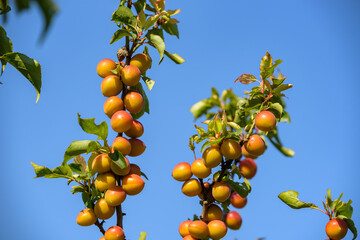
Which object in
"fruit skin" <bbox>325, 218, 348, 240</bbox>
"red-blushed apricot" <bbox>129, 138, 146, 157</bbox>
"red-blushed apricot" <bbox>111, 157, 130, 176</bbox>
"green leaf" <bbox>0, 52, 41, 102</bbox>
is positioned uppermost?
"green leaf" <bbox>0, 52, 41, 102</bbox>

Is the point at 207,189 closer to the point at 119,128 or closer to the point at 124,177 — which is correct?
the point at 124,177

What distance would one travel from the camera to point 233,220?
1.95 meters

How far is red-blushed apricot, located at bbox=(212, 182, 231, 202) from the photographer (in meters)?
1.54

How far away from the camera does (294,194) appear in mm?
1616

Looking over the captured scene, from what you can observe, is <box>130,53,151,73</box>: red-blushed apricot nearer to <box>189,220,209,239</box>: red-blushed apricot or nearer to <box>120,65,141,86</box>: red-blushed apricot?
<box>120,65,141,86</box>: red-blushed apricot

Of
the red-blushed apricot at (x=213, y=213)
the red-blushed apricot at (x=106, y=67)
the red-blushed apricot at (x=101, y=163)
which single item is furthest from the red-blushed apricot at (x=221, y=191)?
the red-blushed apricot at (x=106, y=67)

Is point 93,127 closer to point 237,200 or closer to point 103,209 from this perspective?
point 103,209

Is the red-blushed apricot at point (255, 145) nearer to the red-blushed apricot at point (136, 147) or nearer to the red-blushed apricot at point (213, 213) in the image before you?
the red-blushed apricot at point (213, 213)

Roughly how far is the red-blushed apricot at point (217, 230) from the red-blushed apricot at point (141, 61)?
73 centimetres

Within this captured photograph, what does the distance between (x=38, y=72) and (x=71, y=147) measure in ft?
1.18

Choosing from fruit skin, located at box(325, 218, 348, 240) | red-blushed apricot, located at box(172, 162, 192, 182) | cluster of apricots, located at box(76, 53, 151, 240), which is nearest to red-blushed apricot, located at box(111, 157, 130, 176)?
cluster of apricots, located at box(76, 53, 151, 240)

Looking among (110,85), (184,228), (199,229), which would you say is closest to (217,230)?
(199,229)

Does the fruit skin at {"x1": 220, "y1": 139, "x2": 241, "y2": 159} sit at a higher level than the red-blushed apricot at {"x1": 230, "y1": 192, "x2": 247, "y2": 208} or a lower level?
higher

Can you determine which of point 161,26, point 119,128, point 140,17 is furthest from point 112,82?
point 161,26
